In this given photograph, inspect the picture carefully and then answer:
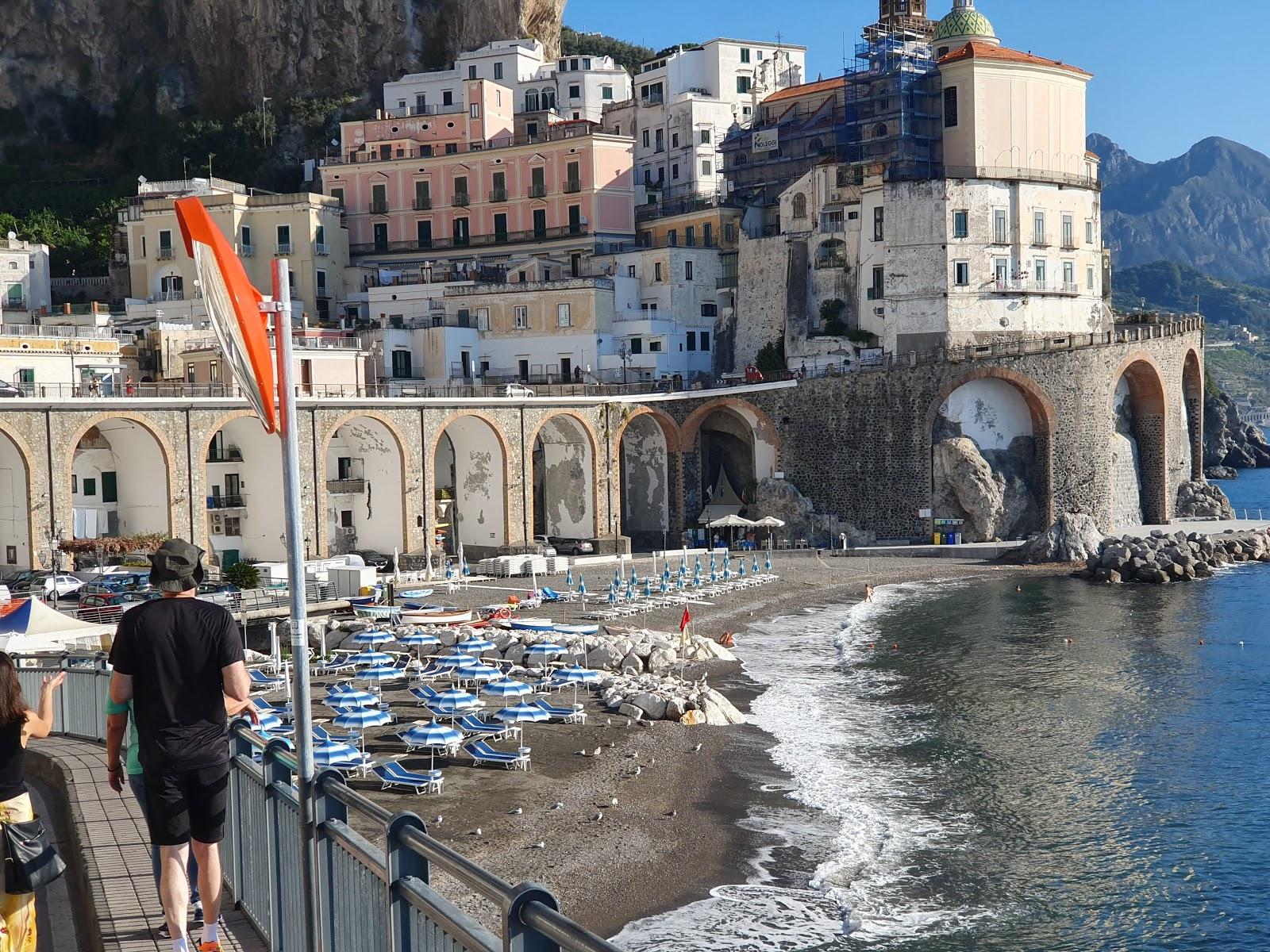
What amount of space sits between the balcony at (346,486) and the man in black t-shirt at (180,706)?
146ft

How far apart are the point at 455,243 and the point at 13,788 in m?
63.7

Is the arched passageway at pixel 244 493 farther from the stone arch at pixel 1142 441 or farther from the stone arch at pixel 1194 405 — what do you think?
the stone arch at pixel 1194 405

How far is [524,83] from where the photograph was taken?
76.5 metres

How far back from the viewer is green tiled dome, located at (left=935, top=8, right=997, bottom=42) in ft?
211


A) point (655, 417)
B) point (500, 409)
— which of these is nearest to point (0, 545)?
point (500, 409)

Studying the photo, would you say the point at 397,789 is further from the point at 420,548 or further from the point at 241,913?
the point at 420,548

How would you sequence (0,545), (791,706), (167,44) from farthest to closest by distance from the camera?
(167,44) → (0,545) → (791,706)

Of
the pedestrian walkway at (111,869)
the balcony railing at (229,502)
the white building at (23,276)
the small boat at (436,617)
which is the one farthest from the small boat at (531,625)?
the white building at (23,276)

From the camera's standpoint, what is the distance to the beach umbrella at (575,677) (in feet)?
99.7

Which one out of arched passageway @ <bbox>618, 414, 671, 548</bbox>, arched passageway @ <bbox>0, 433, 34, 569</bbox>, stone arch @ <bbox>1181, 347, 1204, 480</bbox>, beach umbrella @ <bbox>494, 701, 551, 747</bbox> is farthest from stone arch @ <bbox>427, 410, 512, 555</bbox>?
stone arch @ <bbox>1181, 347, 1204, 480</bbox>

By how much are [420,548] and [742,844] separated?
103 ft

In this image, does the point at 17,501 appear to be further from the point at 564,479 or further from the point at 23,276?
the point at 23,276

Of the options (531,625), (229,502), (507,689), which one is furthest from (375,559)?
(507,689)

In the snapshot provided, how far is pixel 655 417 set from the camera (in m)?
58.3
